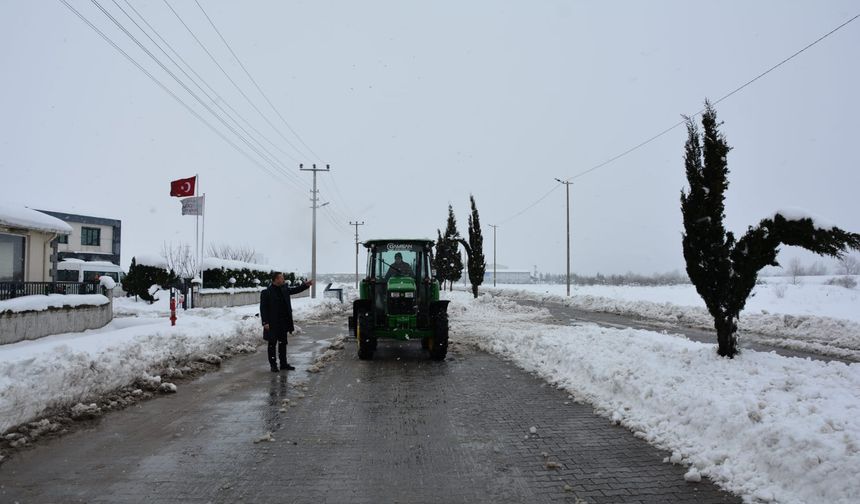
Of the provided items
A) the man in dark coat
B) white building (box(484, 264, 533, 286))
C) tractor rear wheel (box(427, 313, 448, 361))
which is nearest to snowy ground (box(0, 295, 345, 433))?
the man in dark coat

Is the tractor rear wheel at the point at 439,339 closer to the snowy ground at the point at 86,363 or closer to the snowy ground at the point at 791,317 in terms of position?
the snowy ground at the point at 86,363

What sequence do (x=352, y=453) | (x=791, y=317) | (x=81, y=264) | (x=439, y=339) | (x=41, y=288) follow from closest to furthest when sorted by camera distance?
(x=352, y=453) < (x=439, y=339) < (x=41, y=288) < (x=791, y=317) < (x=81, y=264)

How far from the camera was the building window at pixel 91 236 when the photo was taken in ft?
172

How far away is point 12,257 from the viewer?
16.5m

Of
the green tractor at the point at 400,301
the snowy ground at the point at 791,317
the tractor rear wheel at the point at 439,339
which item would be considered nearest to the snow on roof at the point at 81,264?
the snowy ground at the point at 791,317

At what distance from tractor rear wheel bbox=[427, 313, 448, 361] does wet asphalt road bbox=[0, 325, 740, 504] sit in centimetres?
281

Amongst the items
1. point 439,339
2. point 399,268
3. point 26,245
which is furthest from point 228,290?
point 439,339

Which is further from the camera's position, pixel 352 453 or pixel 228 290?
pixel 228 290

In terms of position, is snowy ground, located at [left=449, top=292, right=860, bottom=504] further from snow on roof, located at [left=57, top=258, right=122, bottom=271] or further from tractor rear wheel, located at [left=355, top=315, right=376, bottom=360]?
snow on roof, located at [left=57, top=258, right=122, bottom=271]

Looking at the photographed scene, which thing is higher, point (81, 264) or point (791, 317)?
point (81, 264)

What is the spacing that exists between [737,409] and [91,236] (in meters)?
60.3

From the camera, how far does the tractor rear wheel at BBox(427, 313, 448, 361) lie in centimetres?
1121

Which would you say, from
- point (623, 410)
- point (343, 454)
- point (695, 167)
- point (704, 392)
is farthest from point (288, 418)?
point (695, 167)

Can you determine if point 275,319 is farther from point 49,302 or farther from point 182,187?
point 182,187
